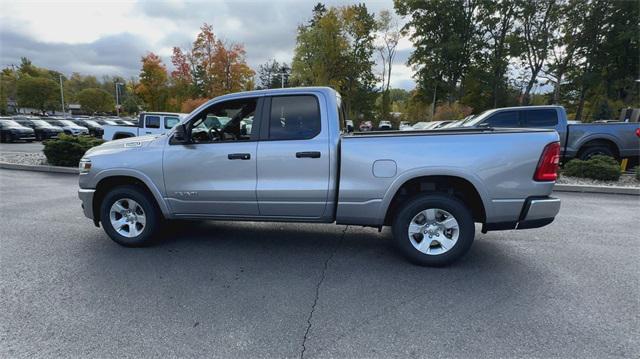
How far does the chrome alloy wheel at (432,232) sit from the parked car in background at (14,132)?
90.4 feet

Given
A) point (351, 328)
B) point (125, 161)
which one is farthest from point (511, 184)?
point (125, 161)

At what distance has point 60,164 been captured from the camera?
1120 cm

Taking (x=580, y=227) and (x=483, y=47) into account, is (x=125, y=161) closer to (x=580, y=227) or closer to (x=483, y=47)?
(x=580, y=227)

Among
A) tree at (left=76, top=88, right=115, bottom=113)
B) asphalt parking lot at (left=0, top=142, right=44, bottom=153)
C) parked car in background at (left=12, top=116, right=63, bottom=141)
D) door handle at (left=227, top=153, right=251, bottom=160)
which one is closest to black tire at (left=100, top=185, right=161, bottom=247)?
door handle at (left=227, top=153, right=251, bottom=160)

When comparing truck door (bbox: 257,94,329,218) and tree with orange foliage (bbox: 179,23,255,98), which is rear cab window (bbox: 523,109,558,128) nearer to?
truck door (bbox: 257,94,329,218)

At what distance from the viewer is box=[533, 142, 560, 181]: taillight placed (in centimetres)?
351

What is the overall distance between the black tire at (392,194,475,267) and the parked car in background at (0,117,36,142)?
27410 mm

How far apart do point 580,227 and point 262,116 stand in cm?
526

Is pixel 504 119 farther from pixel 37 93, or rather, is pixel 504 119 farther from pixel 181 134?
pixel 37 93

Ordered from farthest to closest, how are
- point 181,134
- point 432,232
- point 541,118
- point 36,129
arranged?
point 36,129, point 541,118, point 181,134, point 432,232

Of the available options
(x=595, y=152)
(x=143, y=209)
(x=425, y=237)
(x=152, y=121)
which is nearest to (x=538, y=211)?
(x=425, y=237)

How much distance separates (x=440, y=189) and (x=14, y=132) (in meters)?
27.7

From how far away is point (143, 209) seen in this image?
14.4 feet

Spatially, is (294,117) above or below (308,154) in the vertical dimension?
above
